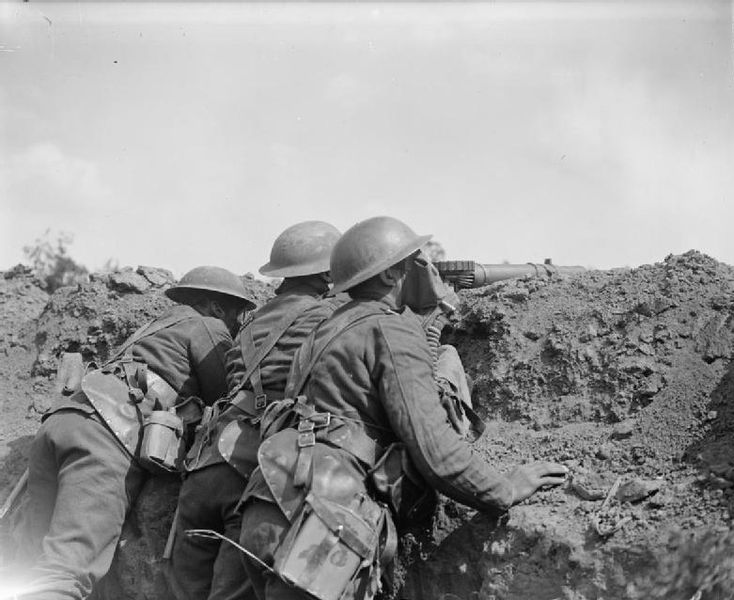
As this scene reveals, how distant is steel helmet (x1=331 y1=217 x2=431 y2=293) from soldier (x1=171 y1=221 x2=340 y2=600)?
606mm

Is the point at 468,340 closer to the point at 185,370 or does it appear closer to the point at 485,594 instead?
the point at 185,370

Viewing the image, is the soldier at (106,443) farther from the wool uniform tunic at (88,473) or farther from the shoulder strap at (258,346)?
the shoulder strap at (258,346)

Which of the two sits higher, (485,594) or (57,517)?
(485,594)

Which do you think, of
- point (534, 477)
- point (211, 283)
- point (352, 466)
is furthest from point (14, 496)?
point (534, 477)

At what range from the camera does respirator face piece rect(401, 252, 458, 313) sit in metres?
5.61

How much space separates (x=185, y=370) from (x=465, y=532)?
238cm

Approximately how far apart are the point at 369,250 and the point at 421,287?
613mm

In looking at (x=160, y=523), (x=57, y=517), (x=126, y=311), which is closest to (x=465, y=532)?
(x=160, y=523)

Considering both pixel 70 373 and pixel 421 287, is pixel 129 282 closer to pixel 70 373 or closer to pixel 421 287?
pixel 70 373

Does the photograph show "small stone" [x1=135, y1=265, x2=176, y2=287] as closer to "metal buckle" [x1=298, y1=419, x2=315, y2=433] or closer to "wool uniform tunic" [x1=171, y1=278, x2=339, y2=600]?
"wool uniform tunic" [x1=171, y1=278, x2=339, y2=600]

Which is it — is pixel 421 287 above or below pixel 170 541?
above

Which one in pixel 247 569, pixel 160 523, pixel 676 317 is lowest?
pixel 160 523

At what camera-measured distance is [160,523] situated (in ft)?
20.1

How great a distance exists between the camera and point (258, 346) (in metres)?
5.77
